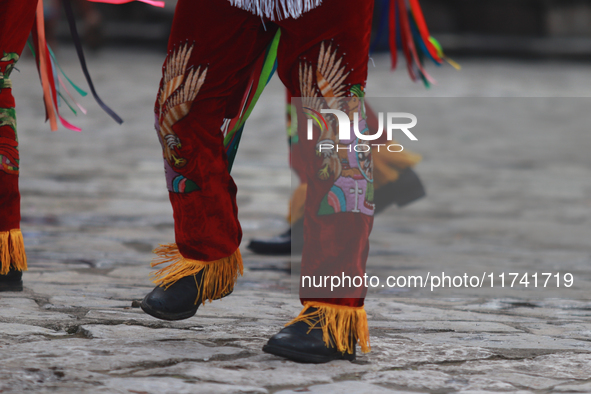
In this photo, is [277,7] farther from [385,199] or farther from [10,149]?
[385,199]

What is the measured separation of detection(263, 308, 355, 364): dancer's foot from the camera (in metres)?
1.89

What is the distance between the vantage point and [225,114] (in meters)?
2.16

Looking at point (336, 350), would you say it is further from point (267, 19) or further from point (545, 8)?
point (545, 8)

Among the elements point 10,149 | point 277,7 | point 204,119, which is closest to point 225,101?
point 204,119

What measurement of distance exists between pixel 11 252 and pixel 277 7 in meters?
1.15

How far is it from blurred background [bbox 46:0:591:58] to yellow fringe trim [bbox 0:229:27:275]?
13937 mm

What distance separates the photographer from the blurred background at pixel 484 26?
1683 cm

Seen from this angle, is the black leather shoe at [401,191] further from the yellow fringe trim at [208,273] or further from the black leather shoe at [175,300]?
the black leather shoe at [175,300]

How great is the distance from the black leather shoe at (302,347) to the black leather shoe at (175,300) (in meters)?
0.25

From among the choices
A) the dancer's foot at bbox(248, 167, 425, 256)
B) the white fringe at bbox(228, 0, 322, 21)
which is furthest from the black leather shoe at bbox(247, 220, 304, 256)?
the white fringe at bbox(228, 0, 322, 21)

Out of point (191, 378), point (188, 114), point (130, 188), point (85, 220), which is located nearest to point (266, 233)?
point (85, 220)

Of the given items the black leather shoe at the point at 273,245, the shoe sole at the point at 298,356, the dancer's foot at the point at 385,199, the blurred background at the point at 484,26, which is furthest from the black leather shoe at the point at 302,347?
the blurred background at the point at 484,26

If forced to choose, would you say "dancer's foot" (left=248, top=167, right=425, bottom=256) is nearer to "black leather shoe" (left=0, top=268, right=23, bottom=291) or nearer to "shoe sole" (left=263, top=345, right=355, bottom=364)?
"black leather shoe" (left=0, top=268, right=23, bottom=291)

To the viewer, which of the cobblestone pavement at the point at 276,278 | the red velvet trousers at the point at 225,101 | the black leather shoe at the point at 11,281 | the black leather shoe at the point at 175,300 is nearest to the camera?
the cobblestone pavement at the point at 276,278
